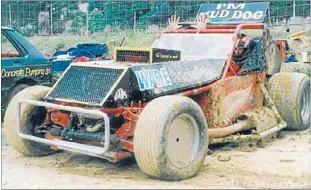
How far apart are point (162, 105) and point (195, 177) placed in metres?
0.93

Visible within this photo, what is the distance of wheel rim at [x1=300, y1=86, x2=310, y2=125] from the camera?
9405mm

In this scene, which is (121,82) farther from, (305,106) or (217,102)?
(305,106)

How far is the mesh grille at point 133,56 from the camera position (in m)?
7.35

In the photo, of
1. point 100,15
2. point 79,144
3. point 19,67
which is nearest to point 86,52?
point 19,67

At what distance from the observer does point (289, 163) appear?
7191 millimetres

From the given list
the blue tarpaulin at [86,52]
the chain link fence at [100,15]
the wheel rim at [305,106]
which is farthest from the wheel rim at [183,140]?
the chain link fence at [100,15]

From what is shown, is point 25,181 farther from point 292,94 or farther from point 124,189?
point 292,94

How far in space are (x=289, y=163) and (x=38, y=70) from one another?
4.51 meters

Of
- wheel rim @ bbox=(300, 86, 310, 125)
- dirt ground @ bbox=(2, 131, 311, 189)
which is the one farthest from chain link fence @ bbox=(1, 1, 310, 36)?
dirt ground @ bbox=(2, 131, 311, 189)

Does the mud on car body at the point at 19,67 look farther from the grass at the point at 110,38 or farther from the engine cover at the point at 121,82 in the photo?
the grass at the point at 110,38

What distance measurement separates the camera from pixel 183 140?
21.6 feet

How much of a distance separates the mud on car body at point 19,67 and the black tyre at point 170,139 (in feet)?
12.1

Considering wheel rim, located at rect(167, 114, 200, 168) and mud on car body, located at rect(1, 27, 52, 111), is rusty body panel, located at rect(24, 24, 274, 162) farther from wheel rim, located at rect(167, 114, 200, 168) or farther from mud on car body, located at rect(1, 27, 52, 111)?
mud on car body, located at rect(1, 27, 52, 111)

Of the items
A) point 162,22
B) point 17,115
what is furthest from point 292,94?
point 162,22
